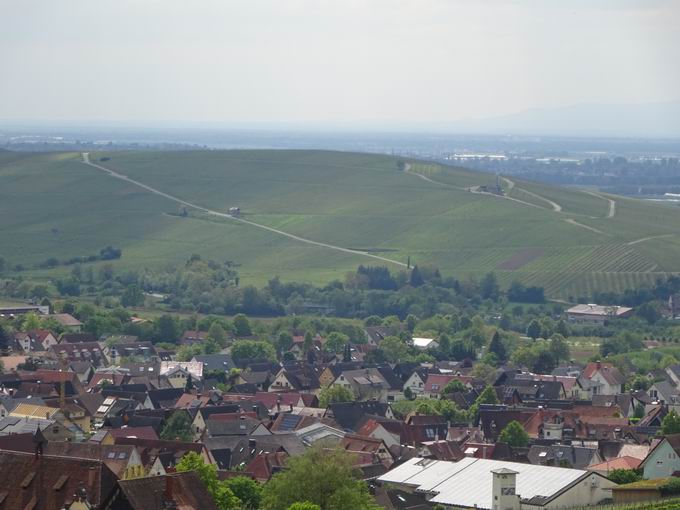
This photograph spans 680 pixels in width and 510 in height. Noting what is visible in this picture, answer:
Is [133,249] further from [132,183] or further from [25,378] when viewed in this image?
[25,378]

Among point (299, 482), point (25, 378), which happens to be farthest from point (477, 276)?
point (299, 482)

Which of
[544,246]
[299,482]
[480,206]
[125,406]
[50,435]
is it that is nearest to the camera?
[299,482]

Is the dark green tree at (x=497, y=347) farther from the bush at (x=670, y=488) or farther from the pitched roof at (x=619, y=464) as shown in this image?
the bush at (x=670, y=488)

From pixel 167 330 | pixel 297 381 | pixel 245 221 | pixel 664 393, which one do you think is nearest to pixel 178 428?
pixel 297 381

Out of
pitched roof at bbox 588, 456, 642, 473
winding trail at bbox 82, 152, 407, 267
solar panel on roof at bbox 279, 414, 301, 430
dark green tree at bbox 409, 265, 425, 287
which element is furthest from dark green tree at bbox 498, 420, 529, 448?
winding trail at bbox 82, 152, 407, 267

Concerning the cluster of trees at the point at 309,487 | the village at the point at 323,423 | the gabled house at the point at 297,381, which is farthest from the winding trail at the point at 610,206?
the cluster of trees at the point at 309,487

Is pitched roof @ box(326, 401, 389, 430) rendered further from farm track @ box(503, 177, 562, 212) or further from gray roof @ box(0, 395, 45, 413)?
farm track @ box(503, 177, 562, 212)
